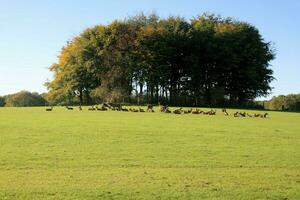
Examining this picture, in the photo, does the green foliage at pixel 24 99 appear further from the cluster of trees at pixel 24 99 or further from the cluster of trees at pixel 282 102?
the cluster of trees at pixel 282 102

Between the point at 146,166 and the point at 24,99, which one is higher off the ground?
the point at 24,99

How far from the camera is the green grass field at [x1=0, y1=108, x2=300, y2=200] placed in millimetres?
10914

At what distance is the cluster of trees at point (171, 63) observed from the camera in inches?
2931

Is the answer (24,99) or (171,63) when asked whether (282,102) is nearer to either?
(171,63)

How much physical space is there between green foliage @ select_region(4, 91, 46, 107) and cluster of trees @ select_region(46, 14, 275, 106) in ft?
45.8

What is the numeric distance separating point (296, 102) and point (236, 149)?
61102mm

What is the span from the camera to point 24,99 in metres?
93.7

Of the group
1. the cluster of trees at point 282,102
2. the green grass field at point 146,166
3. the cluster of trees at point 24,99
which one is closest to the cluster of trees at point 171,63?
the cluster of trees at point 282,102

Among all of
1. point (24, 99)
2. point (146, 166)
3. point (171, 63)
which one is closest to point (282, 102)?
point (171, 63)

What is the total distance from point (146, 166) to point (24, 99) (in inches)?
3250

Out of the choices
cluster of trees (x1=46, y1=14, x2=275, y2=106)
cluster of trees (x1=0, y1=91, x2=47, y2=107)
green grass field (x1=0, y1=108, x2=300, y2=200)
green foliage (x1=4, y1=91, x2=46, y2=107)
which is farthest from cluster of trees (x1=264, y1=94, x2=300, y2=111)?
green grass field (x1=0, y1=108, x2=300, y2=200)

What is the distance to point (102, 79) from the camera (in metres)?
72.8

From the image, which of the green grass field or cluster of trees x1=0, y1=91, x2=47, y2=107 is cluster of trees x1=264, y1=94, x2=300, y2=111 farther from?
the green grass field

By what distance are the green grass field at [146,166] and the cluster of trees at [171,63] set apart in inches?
1986
